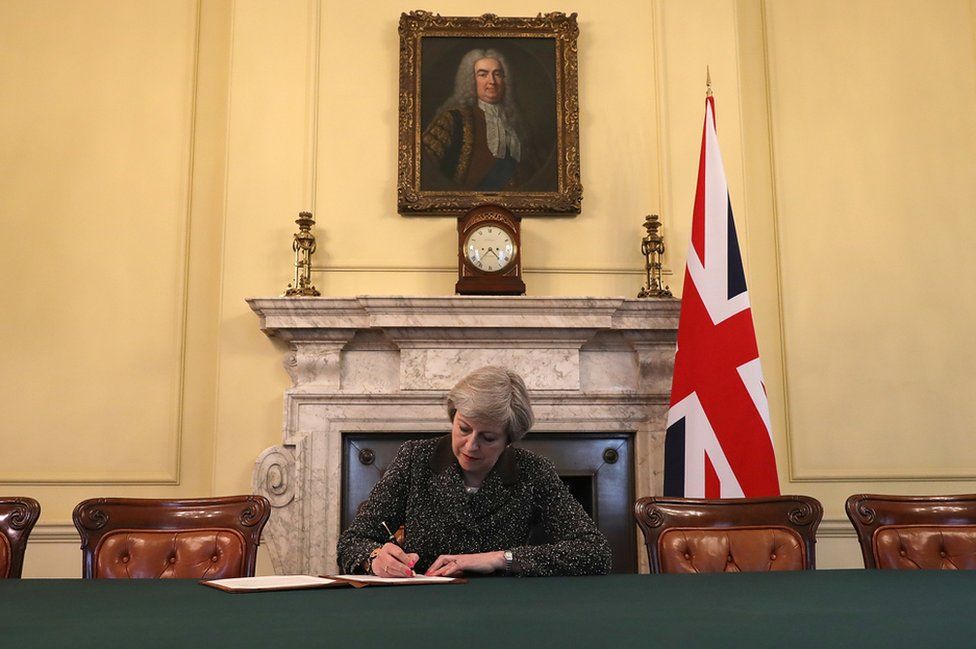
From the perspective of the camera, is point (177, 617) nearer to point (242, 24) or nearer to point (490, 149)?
point (490, 149)

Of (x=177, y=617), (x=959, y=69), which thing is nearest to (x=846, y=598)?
(x=177, y=617)

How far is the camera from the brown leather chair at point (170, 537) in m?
2.62

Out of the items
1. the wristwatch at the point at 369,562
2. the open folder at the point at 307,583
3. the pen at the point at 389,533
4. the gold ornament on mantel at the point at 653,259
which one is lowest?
the wristwatch at the point at 369,562

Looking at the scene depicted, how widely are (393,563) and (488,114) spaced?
281cm

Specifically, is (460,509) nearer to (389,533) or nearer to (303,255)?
(389,533)

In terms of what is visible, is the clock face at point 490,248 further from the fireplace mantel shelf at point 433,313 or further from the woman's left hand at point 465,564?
the woman's left hand at point 465,564

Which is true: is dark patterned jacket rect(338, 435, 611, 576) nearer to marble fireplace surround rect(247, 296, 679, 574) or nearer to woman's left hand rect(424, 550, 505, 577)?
woman's left hand rect(424, 550, 505, 577)

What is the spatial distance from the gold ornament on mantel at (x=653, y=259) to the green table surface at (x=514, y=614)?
2323mm

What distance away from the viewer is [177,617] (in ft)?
5.17

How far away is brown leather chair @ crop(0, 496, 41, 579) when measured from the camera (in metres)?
2.53

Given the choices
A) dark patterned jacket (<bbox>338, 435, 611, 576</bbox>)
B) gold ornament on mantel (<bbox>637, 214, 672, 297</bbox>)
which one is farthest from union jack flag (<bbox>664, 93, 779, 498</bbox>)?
dark patterned jacket (<bbox>338, 435, 611, 576</bbox>)

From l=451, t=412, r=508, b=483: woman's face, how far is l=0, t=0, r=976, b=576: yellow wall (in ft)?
6.00

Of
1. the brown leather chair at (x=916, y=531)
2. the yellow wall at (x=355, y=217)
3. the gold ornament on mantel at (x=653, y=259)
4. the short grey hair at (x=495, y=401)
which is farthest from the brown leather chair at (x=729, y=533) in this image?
the yellow wall at (x=355, y=217)

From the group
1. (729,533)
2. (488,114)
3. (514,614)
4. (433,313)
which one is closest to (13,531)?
(514,614)
